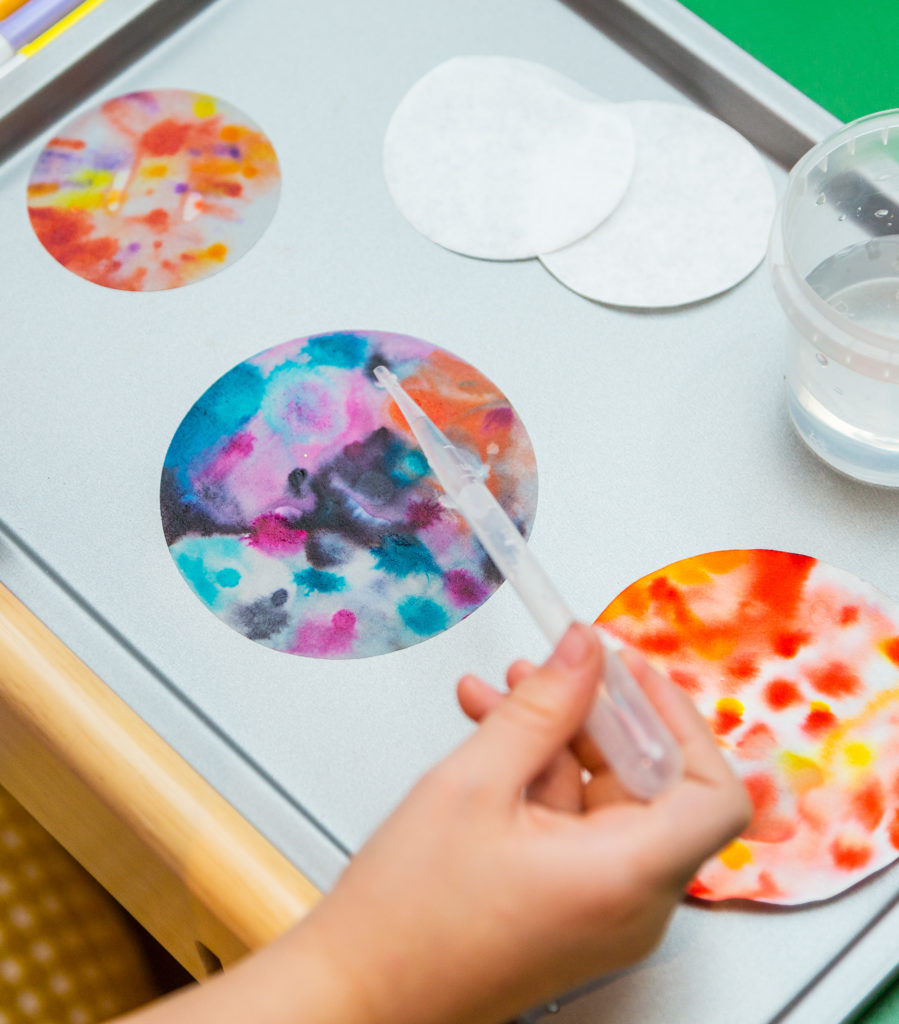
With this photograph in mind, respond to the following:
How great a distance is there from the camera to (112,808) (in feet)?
1.86

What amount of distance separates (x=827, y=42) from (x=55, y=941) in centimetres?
87

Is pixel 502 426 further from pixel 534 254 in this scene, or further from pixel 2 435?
pixel 2 435

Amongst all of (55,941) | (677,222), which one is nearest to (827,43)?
(677,222)

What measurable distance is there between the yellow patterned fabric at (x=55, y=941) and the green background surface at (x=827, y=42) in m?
0.80

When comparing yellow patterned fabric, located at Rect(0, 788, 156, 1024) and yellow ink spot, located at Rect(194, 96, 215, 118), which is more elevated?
yellow ink spot, located at Rect(194, 96, 215, 118)

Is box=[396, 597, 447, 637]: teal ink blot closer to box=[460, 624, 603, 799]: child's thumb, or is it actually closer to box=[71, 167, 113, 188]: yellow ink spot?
box=[460, 624, 603, 799]: child's thumb

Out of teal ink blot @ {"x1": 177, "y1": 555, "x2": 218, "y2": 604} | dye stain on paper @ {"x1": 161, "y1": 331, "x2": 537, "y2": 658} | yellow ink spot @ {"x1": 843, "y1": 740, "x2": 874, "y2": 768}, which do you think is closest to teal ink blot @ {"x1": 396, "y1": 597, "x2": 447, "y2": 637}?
dye stain on paper @ {"x1": 161, "y1": 331, "x2": 537, "y2": 658}

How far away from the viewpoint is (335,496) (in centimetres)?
63

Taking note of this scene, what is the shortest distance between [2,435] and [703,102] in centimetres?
52

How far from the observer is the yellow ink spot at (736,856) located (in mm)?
537

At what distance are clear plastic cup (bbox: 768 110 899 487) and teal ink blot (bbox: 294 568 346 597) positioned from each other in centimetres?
28

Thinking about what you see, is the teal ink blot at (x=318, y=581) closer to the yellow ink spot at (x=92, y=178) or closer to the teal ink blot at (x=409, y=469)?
the teal ink blot at (x=409, y=469)

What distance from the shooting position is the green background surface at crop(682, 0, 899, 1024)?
0.80m

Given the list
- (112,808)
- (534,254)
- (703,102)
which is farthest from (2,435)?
(703,102)
